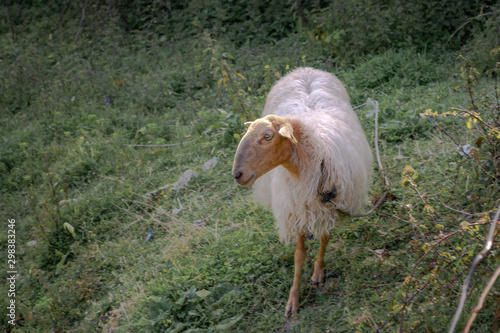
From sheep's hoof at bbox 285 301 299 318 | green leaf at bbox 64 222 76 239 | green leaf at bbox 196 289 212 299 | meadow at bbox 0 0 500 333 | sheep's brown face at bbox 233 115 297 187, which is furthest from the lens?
green leaf at bbox 64 222 76 239

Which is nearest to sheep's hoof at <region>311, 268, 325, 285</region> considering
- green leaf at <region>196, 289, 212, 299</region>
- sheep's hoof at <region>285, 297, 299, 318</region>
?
sheep's hoof at <region>285, 297, 299, 318</region>

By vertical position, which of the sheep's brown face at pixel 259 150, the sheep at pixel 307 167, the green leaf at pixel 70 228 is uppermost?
the sheep's brown face at pixel 259 150

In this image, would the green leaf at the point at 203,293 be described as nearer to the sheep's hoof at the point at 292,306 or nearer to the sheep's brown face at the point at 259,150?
the sheep's hoof at the point at 292,306

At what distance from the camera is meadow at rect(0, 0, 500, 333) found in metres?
3.73

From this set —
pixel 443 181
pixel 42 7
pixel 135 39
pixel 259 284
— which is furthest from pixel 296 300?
pixel 42 7

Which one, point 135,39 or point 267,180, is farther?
point 135,39

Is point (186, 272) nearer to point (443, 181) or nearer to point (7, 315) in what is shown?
point (7, 315)

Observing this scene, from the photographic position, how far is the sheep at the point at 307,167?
3.33 metres

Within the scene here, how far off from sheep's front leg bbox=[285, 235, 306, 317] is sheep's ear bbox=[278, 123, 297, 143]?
1.04 meters

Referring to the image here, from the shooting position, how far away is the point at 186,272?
4449 millimetres

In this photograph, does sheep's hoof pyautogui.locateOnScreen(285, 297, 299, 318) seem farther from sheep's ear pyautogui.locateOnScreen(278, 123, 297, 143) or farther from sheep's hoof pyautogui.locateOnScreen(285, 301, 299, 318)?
sheep's ear pyautogui.locateOnScreen(278, 123, 297, 143)

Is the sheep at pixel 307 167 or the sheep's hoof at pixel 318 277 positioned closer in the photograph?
the sheep at pixel 307 167

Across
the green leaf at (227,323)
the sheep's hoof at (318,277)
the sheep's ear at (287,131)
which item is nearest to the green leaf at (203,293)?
the green leaf at (227,323)

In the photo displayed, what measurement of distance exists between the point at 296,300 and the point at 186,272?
3.71ft
